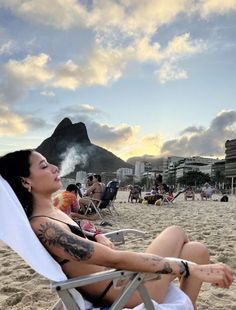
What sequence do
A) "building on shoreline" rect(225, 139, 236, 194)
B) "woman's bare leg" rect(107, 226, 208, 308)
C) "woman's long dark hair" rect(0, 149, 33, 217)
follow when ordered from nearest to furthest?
"woman's long dark hair" rect(0, 149, 33, 217)
"woman's bare leg" rect(107, 226, 208, 308)
"building on shoreline" rect(225, 139, 236, 194)

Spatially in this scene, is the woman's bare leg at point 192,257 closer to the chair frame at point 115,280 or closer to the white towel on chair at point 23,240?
the chair frame at point 115,280

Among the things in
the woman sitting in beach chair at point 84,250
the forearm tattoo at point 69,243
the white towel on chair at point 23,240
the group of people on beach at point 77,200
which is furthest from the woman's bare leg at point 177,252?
the group of people on beach at point 77,200

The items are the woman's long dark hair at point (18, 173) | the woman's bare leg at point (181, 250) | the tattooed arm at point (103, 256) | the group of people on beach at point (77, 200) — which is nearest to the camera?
the tattooed arm at point (103, 256)

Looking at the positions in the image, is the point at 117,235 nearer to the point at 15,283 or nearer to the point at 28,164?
the point at 28,164

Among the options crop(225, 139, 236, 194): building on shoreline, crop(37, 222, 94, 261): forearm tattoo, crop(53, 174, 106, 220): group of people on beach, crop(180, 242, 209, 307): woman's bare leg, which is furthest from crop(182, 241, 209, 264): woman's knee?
crop(225, 139, 236, 194): building on shoreline

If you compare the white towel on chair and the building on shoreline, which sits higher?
the building on shoreline

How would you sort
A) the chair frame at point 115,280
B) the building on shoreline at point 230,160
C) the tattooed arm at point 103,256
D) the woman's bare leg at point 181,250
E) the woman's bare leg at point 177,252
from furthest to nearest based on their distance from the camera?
1. the building on shoreline at point 230,160
2. the woman's bare leg at point 181,250
3. the woman's bare leg at point 177,252
4. the tattooed arm at point 103,256
5. the chair frame at point 115,280

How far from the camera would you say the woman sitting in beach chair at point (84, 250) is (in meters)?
2.08

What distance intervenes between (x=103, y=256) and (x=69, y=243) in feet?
0.59

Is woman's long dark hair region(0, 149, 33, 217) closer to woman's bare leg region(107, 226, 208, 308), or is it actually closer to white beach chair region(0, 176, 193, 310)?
white beach chair region(0, 176, 193, 310)

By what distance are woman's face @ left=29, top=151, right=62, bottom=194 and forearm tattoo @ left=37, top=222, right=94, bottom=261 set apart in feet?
1.01

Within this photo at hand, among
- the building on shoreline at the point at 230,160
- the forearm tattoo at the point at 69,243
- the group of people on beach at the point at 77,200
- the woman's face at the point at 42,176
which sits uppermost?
the building on shoreline at the point at 230,160

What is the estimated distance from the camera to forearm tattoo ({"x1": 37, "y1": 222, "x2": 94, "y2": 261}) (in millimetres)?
2072

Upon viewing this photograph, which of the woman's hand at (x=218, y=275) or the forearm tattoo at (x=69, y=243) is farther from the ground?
the forearm tattoo at (x=69, y=243)
